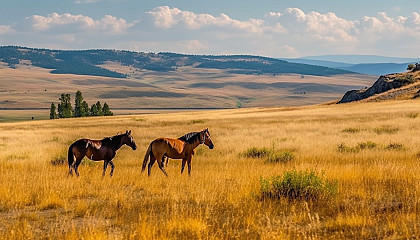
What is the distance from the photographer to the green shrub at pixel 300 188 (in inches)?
374

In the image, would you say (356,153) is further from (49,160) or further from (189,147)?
(49,160)

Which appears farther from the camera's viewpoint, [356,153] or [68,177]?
[356,153]

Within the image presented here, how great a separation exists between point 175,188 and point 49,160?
36.6 ft

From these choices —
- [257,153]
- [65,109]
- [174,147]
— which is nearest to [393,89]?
[257,153]

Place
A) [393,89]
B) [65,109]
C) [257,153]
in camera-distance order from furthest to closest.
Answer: [65,109] < [393,89] < [257,153]

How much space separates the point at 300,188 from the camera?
9.65 meters

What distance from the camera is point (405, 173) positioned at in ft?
38.0

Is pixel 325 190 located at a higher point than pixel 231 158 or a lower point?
higher

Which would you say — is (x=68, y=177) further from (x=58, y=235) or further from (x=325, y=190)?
(x=325, y=190)

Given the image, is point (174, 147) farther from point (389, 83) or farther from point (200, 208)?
point (389, 83)

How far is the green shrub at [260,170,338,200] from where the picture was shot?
9.49 metres

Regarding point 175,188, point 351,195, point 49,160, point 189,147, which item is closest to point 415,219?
point 351,195

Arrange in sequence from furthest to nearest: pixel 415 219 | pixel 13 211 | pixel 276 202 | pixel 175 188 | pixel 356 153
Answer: pixel 356 153
pixel 175 188
pixel 276 202
pixel 13 211
pixel 415 219

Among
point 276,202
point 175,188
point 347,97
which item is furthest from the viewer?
point 347,97
